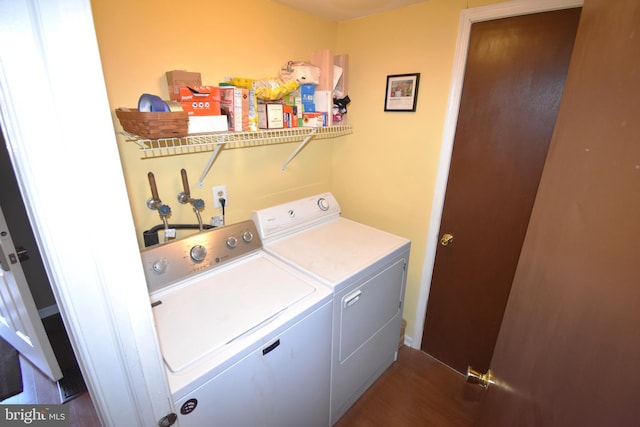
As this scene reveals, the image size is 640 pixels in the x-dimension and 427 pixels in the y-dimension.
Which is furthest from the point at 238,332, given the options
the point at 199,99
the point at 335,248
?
the point at 199,99

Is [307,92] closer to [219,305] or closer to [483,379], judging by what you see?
[219,305]

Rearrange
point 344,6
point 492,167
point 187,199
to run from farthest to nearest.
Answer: point 344,6 < point 492,167 < point 187,199

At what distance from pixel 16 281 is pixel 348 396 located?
6.77 ft

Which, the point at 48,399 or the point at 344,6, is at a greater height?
the point at 344,6

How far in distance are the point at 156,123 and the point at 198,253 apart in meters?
0.64

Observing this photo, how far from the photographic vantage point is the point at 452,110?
169cm

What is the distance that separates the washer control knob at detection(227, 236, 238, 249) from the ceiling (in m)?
1.42

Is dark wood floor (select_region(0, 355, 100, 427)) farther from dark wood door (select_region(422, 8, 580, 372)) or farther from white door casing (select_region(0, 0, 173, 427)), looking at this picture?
dark wood door (select_region(422, 8, 580, 372))

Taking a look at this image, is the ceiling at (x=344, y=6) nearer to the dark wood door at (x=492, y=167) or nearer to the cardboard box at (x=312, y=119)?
the dark wood door at (x=492, y=167)

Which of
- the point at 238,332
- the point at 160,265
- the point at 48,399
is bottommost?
the point at 48,399

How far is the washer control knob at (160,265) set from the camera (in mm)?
1288

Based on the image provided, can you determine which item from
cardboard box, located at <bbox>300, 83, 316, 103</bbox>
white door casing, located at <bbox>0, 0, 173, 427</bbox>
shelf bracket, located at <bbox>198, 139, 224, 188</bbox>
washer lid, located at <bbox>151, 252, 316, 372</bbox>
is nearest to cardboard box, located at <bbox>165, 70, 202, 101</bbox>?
shelf bracket, located at <bbox>198, 139, 224, 188</bbox>

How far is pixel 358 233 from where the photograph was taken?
1.93m

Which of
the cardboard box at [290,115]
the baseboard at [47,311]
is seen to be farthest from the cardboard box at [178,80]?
the baseboard at [47,311]
